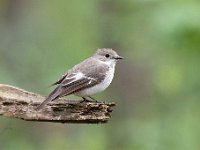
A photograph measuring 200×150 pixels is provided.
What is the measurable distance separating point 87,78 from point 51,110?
1.38 metres

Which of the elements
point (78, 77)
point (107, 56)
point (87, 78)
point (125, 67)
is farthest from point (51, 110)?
point (125, 67)

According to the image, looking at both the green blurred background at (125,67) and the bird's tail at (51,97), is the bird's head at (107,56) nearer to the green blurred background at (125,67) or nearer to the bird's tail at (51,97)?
the green blurred background at (125,67)

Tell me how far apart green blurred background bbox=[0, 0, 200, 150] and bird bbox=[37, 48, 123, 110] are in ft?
5.01

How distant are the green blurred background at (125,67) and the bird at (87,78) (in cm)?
153

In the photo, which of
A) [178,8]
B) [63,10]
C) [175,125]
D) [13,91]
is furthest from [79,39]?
[13,91]

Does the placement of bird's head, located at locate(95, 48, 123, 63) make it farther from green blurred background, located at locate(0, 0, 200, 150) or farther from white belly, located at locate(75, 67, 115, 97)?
green blurred background, located at locate(0, 0, 200, 150)

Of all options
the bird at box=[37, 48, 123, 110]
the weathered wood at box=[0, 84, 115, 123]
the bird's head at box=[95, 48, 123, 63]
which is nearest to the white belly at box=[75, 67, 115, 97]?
the bird at box=[37, 48, 123, 110]

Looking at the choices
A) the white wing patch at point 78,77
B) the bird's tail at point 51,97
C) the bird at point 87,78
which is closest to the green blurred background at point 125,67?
the bird at point 87,78

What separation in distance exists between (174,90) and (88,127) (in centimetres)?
236

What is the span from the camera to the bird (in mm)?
9000

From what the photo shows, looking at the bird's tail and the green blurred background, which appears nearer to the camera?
the bird's tail

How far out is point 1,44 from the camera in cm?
1591

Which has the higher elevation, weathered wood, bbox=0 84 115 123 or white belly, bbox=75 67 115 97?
white belly, bbox=75 67 115 97

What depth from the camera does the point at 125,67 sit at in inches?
655
